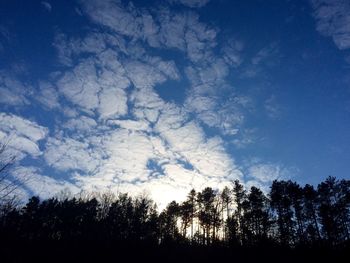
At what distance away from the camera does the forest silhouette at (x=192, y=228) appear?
33125 mm

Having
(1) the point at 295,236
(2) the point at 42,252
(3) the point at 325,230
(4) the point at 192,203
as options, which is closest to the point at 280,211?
(1) the point at 295,236

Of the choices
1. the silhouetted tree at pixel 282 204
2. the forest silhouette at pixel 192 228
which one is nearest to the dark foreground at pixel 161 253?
the forest silhouette at pixel 192 228

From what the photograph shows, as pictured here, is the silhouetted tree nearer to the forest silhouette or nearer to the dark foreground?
the forest silhouette

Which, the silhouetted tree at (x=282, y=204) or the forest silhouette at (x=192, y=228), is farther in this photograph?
the silhouetted tree at (x=282, y=204)

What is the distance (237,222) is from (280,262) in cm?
2303

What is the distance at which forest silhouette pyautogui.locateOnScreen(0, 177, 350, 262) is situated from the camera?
109ft

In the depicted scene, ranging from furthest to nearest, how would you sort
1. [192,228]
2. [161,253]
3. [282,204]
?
[192,228] → [282,204] → [161,253]

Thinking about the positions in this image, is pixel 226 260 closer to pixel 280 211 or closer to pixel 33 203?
pixel 280 211

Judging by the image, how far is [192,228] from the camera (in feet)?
211

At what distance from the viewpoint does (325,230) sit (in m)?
41.5

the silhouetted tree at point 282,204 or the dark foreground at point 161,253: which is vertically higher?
the silhouetted tree at point 282,204

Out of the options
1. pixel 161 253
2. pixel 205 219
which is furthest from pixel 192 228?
pixel 161 253

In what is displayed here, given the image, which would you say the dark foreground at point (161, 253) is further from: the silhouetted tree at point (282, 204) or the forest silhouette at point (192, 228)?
the silhouetted tree at point (282, 204)

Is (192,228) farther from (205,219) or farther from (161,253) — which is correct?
(161,253)
